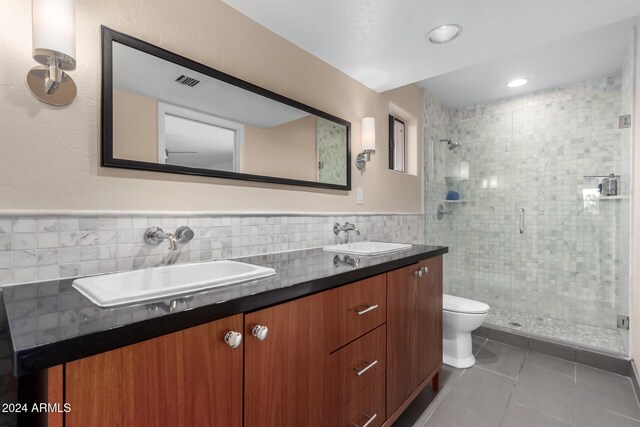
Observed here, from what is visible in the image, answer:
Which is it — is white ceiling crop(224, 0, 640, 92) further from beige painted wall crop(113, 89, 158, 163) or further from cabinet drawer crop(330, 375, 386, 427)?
cabinet drawer crop(330, 375, 386, 427)

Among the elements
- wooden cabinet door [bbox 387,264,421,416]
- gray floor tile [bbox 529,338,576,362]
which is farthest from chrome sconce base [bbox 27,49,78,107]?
→ gray floor tile [bbox 529,338,576,362]

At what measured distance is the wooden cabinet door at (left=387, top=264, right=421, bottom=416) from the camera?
4.58ft

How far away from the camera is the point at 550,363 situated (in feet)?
7.39

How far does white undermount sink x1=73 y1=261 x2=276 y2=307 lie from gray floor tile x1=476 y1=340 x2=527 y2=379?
6.76 feet

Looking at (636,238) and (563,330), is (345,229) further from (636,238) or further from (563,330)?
(563,330)

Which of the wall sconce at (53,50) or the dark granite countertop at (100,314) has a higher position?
the wall sconce at (53,50)

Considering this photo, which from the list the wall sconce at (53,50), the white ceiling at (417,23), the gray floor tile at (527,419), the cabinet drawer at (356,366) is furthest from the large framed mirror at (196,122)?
the gray floor tile at (527,419)

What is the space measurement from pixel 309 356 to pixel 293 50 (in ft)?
5.46

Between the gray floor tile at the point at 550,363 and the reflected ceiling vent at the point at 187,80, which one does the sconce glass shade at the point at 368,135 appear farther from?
the gray floor tile at the point at 550,363

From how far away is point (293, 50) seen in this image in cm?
178

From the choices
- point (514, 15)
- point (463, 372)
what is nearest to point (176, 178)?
point (514, 15)

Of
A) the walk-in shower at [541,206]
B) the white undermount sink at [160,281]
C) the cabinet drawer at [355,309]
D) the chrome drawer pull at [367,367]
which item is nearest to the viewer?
the white undermount sink at [160,281]

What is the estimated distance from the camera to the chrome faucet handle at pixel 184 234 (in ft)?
3.94

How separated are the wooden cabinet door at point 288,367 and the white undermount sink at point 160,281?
146 mm
